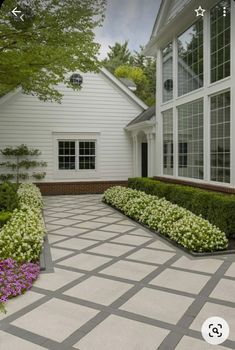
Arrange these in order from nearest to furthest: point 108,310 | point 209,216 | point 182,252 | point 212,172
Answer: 1. point 108,310
2. point 182,252
3. point 209,216
4. point 212,172

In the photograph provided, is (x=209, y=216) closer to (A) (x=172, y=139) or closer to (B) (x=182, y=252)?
(B) (x=182, y=252)

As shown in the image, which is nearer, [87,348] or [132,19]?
[87,348]

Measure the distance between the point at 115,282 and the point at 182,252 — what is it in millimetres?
1958

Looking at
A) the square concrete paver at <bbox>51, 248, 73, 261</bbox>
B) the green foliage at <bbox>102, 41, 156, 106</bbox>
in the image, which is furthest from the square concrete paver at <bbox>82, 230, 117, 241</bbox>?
the green foliage at <bbox>102, 41, 156, 106</bbox>

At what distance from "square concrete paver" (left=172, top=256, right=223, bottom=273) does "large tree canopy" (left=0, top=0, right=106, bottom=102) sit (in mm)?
5978

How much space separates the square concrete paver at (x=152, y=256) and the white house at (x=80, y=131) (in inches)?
388

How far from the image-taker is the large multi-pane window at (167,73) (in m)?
11.2

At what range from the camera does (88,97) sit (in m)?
15.6

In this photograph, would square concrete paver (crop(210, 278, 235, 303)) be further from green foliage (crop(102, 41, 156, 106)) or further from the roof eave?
green foliage (crop(102, 41, 156, 106))

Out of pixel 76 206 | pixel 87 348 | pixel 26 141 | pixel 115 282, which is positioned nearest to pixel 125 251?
pixel 115 282

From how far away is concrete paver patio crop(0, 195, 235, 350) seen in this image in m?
3.06

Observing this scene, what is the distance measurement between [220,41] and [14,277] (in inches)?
288

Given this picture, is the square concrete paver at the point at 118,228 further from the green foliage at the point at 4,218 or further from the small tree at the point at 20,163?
the small tree at the point at 20,163

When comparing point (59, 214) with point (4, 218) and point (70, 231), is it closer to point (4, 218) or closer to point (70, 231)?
point (70, 231)
